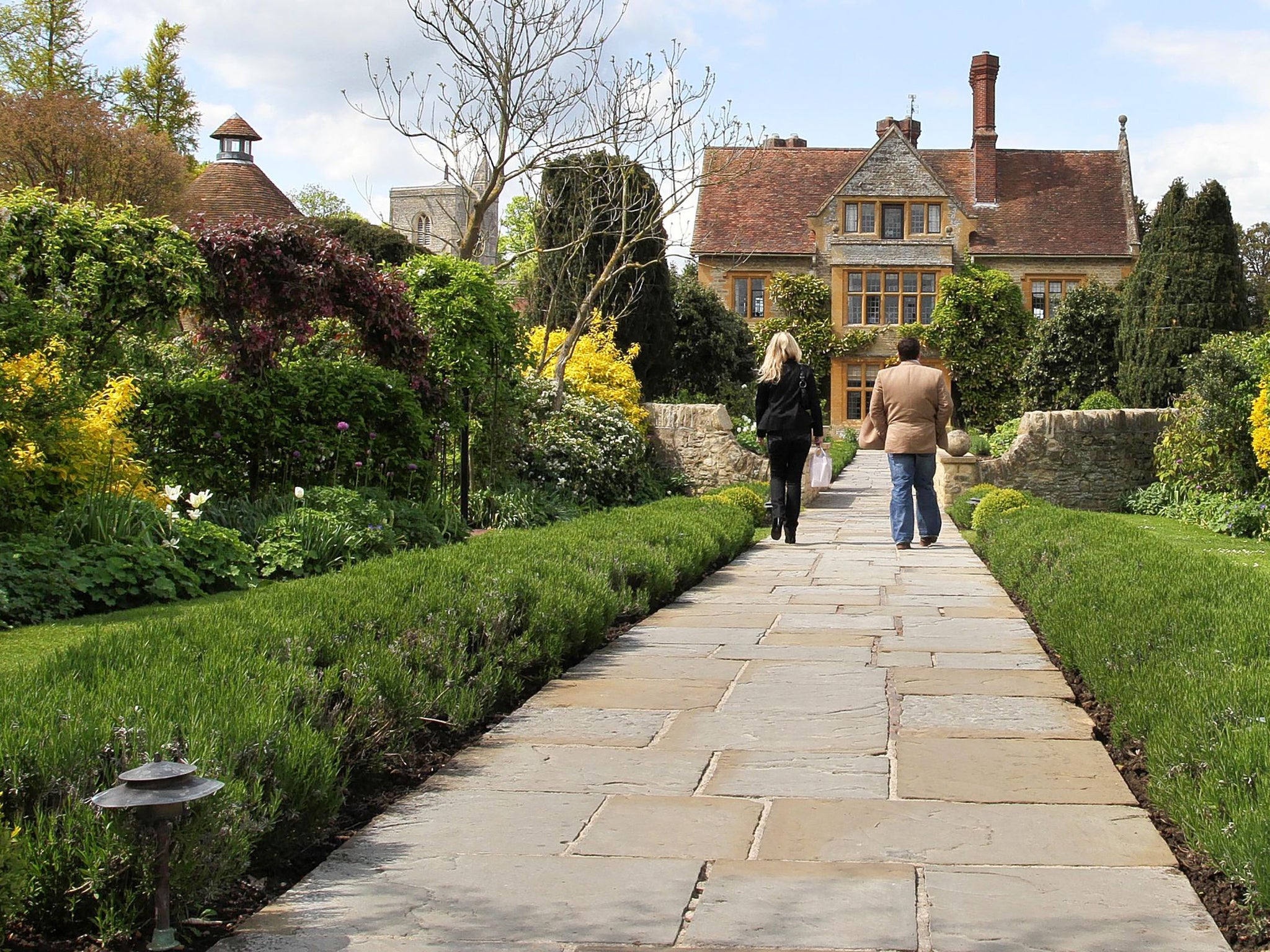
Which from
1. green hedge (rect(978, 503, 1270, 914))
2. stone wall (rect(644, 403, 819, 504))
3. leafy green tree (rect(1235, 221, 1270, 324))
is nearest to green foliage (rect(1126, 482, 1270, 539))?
stone wall (rect(644, 403, 819, 504))

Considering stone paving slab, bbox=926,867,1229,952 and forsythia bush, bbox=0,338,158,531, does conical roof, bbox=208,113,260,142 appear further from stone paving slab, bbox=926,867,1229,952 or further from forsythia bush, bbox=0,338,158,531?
stone paving slab, bbox=926,867,1229,952

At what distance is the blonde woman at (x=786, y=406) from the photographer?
34.5 feet

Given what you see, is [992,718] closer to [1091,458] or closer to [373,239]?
[1091,458]

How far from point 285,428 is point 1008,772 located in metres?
7.06

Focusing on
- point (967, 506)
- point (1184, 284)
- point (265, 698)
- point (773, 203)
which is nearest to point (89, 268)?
point (265, 698)

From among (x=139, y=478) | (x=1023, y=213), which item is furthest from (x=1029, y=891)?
(x=1023, y=213)

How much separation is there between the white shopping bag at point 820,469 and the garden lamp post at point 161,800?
28.5 feet

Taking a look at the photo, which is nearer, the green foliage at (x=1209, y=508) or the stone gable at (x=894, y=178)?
the green foliage at (x=1209, y=508)

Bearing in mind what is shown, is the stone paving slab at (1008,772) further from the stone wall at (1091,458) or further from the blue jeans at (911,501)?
the stone wall at (1091,458)

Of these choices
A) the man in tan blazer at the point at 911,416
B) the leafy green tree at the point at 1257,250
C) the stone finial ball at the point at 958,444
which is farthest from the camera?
the leafy green tree at the point at 1257,250

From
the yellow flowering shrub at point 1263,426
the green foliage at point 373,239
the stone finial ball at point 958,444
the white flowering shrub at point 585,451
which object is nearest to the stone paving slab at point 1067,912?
the yellow flowering shrub at point 1263,426

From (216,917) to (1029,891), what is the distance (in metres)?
1.81

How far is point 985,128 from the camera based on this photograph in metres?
41.5

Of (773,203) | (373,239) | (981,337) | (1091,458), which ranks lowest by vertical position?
(1091,458)
